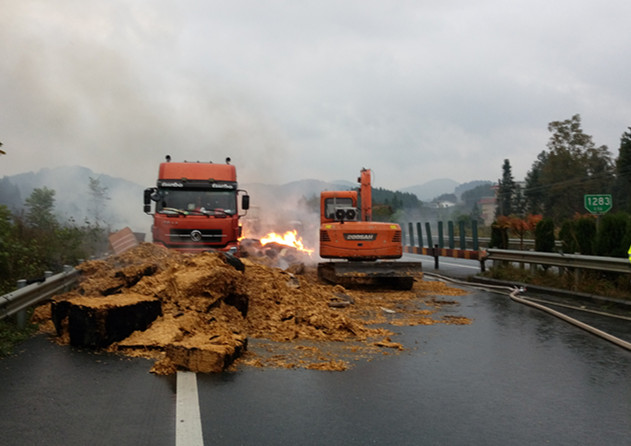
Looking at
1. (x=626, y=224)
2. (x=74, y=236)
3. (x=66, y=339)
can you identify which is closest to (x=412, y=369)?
(x=66, y=339)

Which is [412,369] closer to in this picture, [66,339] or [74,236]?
[66,339]

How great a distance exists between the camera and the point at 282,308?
891cm

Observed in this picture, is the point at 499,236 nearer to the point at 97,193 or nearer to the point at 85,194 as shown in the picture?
the point at 97,193

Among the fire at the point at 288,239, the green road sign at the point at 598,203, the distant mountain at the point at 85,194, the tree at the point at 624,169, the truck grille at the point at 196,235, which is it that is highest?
the tree at the point at 624,169

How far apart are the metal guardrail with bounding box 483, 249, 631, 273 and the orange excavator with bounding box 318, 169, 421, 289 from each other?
10.5 feet

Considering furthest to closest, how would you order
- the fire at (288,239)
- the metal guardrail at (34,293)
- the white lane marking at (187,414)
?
the fire at (288,239) < the metal guardrail at (34,293) < the white lane marking at (187,414)

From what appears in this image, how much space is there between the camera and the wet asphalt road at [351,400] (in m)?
4.08

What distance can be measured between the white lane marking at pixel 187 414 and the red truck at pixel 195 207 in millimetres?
9577

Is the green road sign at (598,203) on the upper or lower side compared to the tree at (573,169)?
lower

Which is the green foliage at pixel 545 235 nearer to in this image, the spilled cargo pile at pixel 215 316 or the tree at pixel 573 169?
the spilled cargo pile at pixel 215 316

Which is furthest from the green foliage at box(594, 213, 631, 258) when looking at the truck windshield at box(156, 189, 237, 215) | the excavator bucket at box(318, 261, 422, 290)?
the truck windshield at box(156, 189, 237, 215)

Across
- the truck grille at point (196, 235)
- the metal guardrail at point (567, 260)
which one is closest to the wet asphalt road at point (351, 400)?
the metal guardrail at point (567, 260)

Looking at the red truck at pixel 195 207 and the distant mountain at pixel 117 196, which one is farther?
the distant mountain at pixel 117 196

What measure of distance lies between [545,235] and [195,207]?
10.0m
